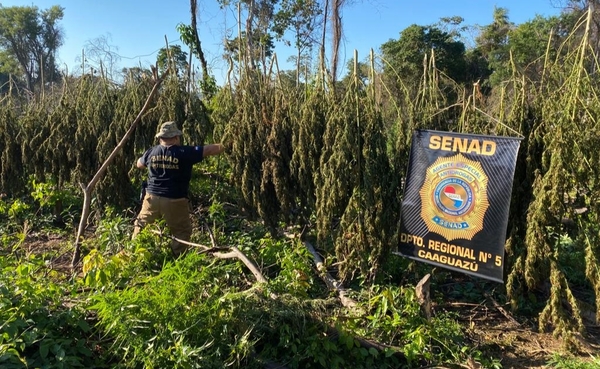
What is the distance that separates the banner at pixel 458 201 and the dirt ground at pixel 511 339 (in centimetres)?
55

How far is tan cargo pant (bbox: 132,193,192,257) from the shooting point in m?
5.12

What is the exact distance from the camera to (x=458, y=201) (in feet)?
12.9

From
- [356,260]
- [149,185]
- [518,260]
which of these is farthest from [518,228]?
[149,185]

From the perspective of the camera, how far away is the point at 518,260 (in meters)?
3.76

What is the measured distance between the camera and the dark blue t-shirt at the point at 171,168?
504 cm

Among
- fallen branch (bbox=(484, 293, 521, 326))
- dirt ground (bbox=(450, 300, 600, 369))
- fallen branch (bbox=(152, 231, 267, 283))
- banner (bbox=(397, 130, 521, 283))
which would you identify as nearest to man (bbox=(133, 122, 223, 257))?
fallen branch (bbox=(152, 231, 267, 283))

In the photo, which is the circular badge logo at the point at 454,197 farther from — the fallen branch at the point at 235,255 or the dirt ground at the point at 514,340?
the fallen branch at the point at 235,255

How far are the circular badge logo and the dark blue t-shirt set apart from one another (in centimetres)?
251

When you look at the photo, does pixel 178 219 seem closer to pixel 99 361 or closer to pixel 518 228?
pixel 99 361

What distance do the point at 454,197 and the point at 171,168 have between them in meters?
2.99

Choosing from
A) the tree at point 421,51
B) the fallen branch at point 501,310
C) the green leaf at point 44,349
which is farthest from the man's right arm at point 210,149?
the tree at point 421,51

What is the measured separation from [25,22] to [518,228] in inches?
2022

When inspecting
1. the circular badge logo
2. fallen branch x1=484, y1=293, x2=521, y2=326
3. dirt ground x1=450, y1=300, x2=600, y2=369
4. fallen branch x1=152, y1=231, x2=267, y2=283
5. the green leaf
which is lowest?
dirt ground x1=450, y1=300, x2=600, y2=369

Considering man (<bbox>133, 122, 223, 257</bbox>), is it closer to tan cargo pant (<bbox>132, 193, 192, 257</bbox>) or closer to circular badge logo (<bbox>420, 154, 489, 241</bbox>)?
tan cargo pant (<bbox>132, 193, 192, 257</bbox>)
